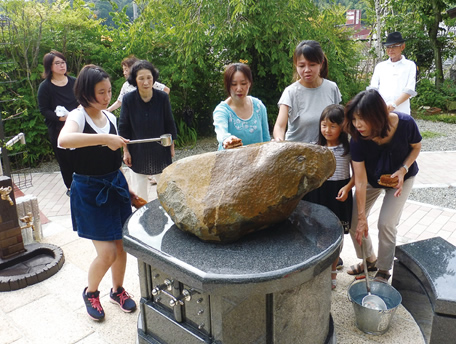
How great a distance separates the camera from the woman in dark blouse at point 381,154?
244 centimetres

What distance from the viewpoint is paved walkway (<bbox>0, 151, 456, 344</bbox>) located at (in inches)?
105

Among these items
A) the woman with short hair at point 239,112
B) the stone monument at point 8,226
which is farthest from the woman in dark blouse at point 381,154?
the stone monument at point 8,226

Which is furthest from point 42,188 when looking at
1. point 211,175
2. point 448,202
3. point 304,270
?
point 448,202

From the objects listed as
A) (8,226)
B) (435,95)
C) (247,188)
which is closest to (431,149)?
(435,95)

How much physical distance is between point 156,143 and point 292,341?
213 centimetres

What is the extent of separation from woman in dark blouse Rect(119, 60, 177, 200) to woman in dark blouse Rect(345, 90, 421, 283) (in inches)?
69.6

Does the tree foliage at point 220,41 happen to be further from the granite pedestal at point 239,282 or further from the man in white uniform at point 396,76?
the granite pedestal at point 239,282

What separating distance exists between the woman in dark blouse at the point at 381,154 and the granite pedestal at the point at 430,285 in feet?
0.60

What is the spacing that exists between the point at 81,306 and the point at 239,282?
1.78 metres

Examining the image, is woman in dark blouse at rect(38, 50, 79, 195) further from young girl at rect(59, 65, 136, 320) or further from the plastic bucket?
the plastic bucket

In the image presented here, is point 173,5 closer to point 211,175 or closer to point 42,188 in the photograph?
point 42,188

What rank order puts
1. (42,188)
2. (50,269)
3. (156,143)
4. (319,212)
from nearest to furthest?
(319,212), (50,269), (156,143), (42,188)

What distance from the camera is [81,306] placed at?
3033 millimetres

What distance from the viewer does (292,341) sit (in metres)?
2.19
